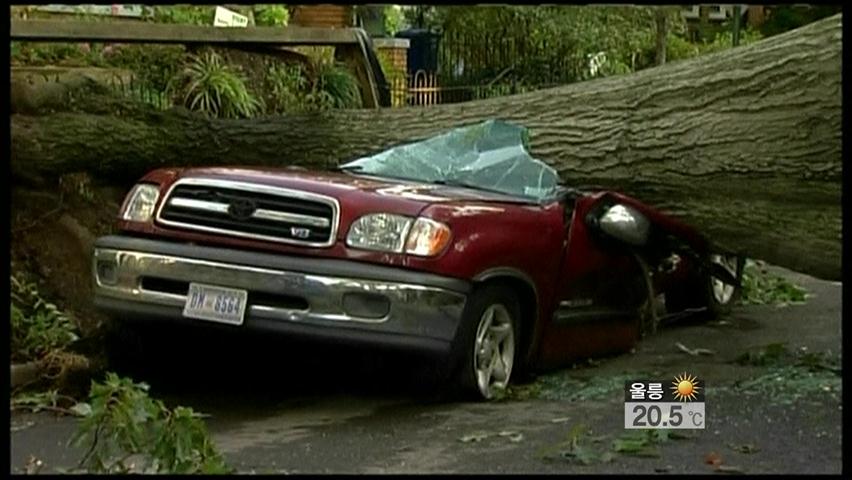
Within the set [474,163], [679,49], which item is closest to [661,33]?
[679,49]

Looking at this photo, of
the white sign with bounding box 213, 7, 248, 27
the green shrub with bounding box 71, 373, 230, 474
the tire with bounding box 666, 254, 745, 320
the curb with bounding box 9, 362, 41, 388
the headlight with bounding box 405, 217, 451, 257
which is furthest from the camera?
the white sign with bounding box 213, 7, 248, 27

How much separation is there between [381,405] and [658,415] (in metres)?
0.87

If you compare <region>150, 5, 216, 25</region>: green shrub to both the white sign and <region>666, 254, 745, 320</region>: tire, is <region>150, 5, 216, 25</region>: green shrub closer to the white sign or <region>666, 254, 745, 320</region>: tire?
the white sign

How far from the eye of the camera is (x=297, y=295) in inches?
181

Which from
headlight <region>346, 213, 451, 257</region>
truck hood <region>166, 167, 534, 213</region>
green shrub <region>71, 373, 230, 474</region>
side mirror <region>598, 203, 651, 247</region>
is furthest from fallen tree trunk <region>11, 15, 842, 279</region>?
green shrub <region>71, 373, 230, 474</region>

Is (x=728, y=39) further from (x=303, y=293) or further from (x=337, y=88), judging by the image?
(x=303, y=293)

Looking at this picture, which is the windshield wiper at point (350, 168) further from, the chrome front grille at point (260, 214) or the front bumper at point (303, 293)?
the front bumper at point (303, 293)

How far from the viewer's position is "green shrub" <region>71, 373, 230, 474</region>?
365cm

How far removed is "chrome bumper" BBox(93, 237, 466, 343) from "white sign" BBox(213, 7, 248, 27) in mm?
1513

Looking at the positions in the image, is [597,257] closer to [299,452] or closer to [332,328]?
[332,328]

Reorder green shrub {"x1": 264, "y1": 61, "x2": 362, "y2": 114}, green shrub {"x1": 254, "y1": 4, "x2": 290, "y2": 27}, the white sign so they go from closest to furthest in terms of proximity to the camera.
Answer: the white sign, green shrub {"x1": 254, "y1": 4, "x2": 290, "y2": 27}, green shrub {"x1": 264, "y1": 61, "x2": 362, "y2": 114}

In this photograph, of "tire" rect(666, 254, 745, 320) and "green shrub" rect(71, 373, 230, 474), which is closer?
"green shrub" rect(71, 373, 230, 474)

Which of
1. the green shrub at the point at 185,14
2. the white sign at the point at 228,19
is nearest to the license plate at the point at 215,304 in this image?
the green shrub at the point at 185,14

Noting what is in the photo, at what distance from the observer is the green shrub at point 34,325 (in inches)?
192
